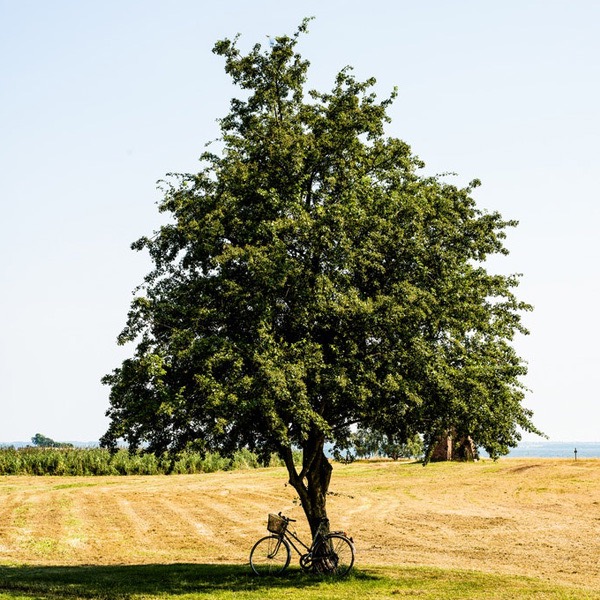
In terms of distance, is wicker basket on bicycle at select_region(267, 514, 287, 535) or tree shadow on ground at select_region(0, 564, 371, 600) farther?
wicker basket on bicycle at select_region(267, 514, 287, 535)

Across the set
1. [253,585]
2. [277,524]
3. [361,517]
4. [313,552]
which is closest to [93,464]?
[361,517]

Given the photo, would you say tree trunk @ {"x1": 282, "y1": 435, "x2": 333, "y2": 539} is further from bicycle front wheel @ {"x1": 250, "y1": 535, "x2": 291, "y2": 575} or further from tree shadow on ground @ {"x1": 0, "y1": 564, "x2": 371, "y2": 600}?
tree shadow on ground @ {"x1": 0, "y1": 564, "x2": 371, "y2": 600}

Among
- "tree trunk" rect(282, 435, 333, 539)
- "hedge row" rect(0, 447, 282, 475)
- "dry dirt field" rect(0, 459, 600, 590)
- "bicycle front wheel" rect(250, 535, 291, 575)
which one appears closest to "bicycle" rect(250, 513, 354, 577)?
"bicycle front wheel" rect(250, 535, 291, 575)

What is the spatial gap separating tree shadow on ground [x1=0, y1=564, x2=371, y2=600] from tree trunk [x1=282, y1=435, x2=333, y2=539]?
170cm

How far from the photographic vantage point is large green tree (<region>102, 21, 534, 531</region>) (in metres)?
19.4

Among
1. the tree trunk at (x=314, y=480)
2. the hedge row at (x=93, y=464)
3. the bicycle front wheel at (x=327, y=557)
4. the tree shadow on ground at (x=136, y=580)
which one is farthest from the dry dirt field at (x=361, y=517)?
the hedge row at (x=93, y=464)

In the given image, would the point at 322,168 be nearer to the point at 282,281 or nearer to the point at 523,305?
the point at 282,281

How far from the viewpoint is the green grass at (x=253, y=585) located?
18.9m

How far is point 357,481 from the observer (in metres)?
52.3

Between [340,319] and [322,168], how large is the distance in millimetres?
4613

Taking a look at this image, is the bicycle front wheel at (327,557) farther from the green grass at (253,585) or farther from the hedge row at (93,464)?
the hedge row at (93,464)

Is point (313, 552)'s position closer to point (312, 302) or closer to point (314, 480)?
point (314, 480)

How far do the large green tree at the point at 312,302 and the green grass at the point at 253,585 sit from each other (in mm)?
2748

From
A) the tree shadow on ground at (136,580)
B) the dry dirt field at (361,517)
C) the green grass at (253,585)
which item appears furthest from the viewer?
the dry dirt field at (361,517)
